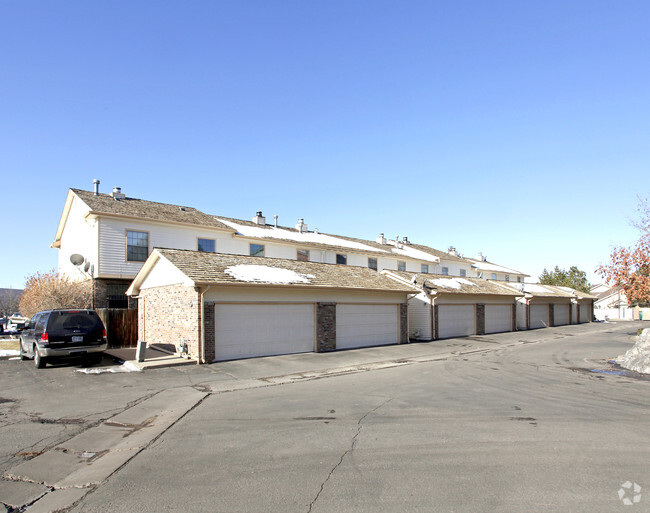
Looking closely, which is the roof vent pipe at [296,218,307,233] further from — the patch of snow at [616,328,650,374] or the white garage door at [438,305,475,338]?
the patch of snow at [616,328,650,374]

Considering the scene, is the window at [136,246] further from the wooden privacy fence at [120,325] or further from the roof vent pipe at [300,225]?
the roof vent pipe at [300,225]

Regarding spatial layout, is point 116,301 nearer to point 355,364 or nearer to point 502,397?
point 355,364

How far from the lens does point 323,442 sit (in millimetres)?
6500

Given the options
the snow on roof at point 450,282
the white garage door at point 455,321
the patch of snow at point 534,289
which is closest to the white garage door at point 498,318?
the snow on roof at point 450,282

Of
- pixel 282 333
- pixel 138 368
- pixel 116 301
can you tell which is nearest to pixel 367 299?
pixel 282 333

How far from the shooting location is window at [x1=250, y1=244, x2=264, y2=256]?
2872 cm

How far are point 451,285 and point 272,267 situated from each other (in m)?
13.9

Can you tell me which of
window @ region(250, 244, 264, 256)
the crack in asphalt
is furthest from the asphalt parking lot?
window @ region(250, 244, 264, 256)

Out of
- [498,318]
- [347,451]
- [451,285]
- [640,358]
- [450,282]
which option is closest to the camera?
[347,451]

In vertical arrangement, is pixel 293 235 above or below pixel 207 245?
above

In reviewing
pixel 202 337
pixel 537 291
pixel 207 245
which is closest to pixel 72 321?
pixel 202 337

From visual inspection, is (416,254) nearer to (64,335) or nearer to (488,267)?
(488,267)

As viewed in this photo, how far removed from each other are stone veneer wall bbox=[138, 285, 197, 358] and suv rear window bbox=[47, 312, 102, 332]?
2.75 metres

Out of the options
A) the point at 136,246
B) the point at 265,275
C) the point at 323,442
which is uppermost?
the point at 136,246
